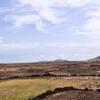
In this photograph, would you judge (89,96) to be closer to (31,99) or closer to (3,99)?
(31,99)

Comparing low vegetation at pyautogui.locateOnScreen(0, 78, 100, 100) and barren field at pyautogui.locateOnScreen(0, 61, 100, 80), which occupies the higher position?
barren field at pyautogui.locateOnScreen(0, 61, 100, 80)

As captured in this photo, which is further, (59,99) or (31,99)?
(31,99)

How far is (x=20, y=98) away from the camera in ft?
161

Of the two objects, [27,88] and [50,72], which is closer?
[27,88]

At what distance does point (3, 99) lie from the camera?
162ft

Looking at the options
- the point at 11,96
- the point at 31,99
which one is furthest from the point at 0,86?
the point at 31,99

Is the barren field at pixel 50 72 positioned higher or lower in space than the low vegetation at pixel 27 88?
higher

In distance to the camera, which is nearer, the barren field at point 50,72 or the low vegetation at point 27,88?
the low vegetation at point 27,88

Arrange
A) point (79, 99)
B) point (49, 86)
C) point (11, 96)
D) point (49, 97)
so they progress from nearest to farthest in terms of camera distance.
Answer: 1. point (79, 99)
2. point (49, 97)
3. point (11, 96)
4. point (49, 86)

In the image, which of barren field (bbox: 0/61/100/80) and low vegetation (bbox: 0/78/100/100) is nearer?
low vegetation (bbox: 0/78/100/100)

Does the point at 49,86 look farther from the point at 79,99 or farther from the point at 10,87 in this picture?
the point at 79,99

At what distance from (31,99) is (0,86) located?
819 inches

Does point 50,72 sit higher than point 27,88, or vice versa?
point 50,72

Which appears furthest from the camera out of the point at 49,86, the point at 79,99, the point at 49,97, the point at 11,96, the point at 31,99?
the point at 49,86
